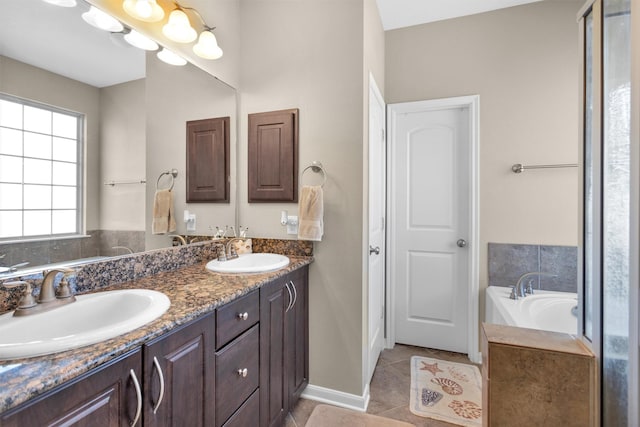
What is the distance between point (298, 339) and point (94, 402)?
1.23 meters

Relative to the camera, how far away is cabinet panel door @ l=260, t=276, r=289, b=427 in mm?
1462

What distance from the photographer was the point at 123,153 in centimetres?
137

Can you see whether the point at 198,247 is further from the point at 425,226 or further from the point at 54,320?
the point at 425,226

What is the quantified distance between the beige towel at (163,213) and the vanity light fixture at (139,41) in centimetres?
74

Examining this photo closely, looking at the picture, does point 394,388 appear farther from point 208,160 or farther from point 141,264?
point 208,160

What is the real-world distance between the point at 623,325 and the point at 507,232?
1863mm

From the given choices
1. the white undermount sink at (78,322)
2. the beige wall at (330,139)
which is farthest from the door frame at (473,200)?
the white undermount sink at (78,322)

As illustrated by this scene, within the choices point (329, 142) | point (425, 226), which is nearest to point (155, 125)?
point (329, 142)

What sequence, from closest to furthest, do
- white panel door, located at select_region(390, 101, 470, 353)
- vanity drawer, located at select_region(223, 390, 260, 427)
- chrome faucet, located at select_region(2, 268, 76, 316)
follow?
chrome faucet, located at select_region(2, 268, 76, 316) → vanity drawer, located at select_region(223, 390, 260, 427) → white panel door, located at select_region(390, 101, 470, 353)

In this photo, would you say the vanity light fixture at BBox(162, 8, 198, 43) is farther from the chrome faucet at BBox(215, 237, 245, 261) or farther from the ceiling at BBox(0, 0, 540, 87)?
the chrome faucet at BBox(215, 237, 245, 261)

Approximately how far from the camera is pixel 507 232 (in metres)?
2.36

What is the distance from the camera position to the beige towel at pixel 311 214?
1.82 m

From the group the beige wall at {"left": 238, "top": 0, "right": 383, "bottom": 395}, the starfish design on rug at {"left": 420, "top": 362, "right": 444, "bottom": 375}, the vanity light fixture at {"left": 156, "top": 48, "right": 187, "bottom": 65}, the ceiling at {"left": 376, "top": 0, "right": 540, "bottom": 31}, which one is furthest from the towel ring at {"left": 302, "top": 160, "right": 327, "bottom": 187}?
the starfish design on rug at {"left": 420, "top": 362, "right": 444, "bottom": 375}

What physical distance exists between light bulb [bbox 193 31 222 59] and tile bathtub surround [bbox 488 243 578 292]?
2484 millimetres
